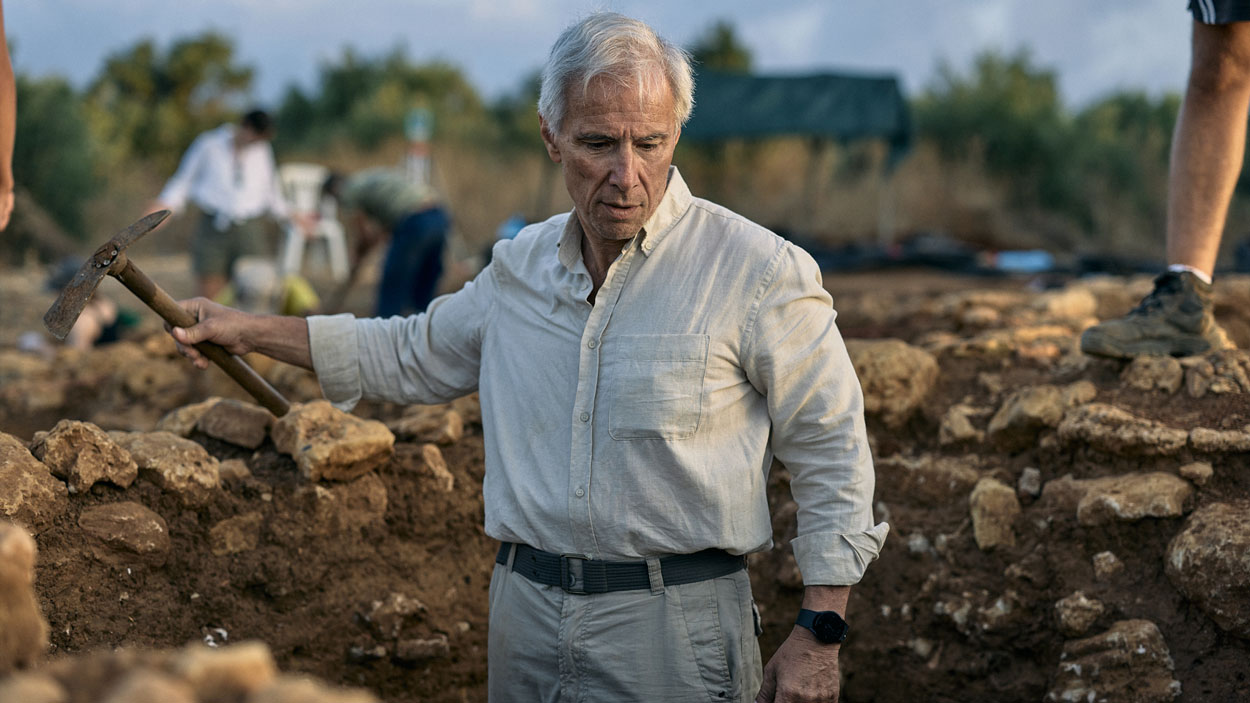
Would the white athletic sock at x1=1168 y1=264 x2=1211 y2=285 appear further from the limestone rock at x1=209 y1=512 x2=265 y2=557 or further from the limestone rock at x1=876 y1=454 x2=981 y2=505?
the limestone rock at x1=209 y1=512 x2=265 y2=557

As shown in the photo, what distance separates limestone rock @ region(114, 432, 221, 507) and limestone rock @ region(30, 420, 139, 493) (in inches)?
3.3

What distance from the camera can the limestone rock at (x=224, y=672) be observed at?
1141 millimetres

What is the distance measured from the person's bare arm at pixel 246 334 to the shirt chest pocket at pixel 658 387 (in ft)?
Answer: 2.80

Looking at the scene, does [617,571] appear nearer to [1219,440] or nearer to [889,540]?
[889,540]

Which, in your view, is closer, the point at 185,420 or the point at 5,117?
the point at 5,117

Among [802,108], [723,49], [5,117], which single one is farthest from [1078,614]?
[723,49]

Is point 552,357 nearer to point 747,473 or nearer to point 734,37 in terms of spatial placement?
point 747,473

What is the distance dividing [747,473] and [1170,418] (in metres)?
1.49

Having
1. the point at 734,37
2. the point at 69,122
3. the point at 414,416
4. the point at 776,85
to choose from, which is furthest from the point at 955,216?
the point at 414,416

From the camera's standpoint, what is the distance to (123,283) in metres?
2.58

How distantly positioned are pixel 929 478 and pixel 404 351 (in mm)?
1679

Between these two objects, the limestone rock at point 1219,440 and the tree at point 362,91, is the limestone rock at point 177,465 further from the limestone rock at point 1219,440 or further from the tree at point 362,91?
the tree at point 362,91

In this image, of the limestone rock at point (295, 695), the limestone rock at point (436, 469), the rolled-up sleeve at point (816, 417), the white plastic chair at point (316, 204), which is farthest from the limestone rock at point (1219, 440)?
the white plastic chair at point (316, 204)

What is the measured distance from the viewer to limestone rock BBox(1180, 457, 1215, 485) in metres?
2.86
